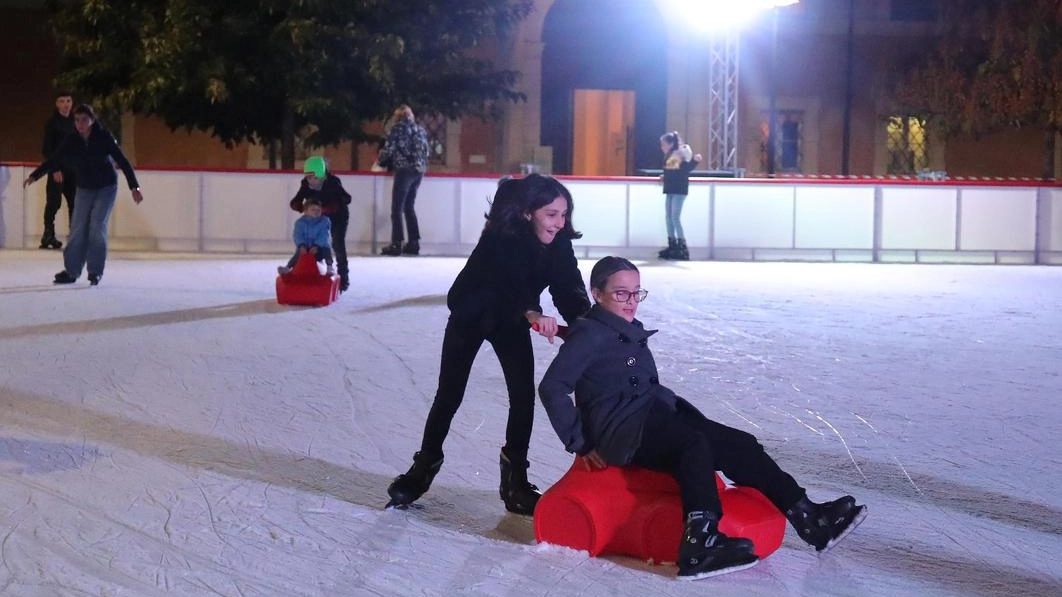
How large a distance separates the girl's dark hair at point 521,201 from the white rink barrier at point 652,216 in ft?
42.3

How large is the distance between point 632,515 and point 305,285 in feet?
22.7

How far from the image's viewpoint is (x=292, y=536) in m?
4.39

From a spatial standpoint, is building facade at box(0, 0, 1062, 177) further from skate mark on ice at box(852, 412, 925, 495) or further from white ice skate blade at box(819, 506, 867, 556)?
white ice skate blade at box(819, 506, 867, 556)

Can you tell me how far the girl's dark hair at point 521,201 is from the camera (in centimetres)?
451

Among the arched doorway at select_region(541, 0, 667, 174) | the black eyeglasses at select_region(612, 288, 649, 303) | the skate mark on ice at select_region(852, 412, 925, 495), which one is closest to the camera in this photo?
the black eyeglasses at select_region(612, 288, 649, 303)

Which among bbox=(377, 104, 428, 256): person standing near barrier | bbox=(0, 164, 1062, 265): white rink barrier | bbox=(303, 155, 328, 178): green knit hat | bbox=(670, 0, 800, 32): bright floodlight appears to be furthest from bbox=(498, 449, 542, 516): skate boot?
bbox=(670, 0, 800, 32): bright floodlight

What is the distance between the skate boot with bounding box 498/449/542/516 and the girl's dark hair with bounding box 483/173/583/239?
0.75 m

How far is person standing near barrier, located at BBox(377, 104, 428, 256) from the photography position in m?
16.6

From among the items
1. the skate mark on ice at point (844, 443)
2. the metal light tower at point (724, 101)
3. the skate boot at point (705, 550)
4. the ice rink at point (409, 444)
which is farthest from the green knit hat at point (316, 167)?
the metal light tower at point (724, 101)

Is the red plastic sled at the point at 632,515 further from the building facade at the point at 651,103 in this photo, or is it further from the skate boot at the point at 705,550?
the building facade at the point at 651,103

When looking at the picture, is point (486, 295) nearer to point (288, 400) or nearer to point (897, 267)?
point (288, 400)

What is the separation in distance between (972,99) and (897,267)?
11.2 meters

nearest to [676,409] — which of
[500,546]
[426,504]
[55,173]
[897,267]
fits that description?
[500,546]

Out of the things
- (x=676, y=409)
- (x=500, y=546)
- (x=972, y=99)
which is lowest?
(x=500, y=546)
